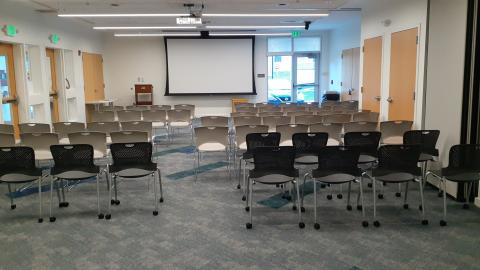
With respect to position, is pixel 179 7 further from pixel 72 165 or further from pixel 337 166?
pixel 337 166

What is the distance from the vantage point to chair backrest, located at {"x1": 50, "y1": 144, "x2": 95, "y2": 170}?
4.63 m

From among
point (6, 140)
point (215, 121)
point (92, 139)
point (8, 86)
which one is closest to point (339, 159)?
point (92, 139)

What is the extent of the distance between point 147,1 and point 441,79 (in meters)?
6.20

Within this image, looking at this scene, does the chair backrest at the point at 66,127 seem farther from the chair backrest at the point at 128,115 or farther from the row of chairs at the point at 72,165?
the chair backrest at the point at 128,115

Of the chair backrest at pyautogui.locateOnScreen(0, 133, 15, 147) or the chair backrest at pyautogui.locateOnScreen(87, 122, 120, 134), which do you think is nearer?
the chair backrest at pyautogui.locateOnScreen(0, 133, 15, 147)

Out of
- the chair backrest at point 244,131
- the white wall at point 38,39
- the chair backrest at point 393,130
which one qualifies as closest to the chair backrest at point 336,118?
the chair backrest at point 393,130

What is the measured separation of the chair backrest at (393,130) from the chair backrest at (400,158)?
1812mm

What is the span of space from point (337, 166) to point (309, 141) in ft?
3.34

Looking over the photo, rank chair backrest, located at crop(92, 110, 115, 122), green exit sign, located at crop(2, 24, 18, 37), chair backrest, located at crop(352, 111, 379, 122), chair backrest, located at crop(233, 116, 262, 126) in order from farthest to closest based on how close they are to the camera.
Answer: chair backrest, located at crop(92, 110, 115, 122) < green exit sign, located at crop(2, 24, 18, 37) < chair backrest, located at crop(352, 111, 379, 122) < chair backrest, located at crop(233, 116, 262, 126)

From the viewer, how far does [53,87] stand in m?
11.6

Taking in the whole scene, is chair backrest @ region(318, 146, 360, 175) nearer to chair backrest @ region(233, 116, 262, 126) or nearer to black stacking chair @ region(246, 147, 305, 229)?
black stacking chair @ region(246, 147, 305, 229)

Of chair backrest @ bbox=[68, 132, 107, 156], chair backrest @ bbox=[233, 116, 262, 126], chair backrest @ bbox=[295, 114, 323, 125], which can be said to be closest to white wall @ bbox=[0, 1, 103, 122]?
chair backrest @ bbox=[68, 132, 107, 156]

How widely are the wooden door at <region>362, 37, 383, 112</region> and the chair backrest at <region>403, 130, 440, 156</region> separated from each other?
11.7ft

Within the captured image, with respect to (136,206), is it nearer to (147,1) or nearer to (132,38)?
(147,1)
